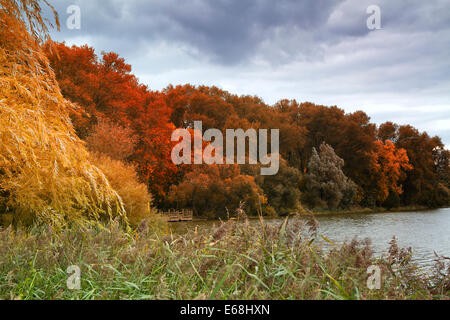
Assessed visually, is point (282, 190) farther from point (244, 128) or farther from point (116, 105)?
point (116, 105)

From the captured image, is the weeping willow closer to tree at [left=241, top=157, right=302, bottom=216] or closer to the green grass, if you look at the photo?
the green grass

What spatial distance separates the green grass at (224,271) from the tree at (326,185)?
3458 centimetres

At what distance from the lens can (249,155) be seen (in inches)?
Result: 1363

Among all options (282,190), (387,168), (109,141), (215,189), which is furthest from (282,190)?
(387,168)

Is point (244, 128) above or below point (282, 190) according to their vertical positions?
above

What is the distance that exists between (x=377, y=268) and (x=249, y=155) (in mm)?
31807

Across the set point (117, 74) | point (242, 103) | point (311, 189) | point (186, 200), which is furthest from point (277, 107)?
point (117, 74)

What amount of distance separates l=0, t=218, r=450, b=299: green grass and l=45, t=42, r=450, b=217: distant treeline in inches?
544

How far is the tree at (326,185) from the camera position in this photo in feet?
123

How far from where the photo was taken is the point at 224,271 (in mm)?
2877

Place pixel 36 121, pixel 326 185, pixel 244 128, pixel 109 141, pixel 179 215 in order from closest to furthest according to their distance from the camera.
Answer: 1. pixel 36 121
2. pixel 109 141
3. pixel 179 215
4. pixel 244 128
5. pixel 326 185

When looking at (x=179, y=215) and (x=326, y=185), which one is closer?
(x=179, y=215)

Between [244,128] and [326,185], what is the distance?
9.70 meters
